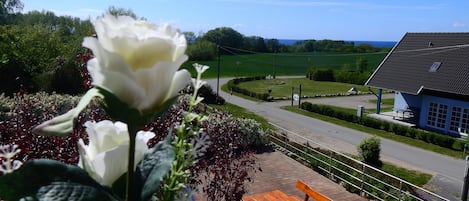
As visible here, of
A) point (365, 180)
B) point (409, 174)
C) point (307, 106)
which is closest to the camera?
point (365, 180)

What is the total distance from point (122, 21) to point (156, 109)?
0.19m

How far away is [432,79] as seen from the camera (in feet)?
78.1

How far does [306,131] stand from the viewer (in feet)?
73.8

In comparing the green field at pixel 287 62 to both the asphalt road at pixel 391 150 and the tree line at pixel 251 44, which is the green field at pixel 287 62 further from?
the asphalt road at pixel 391 150

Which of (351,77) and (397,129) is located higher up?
(351,77)

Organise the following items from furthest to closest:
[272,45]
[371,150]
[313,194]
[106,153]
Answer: [272,45] → [371,150] → [313,194] → [106,153]

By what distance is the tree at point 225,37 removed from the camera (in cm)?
8275

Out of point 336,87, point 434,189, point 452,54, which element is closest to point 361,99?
point 336,87

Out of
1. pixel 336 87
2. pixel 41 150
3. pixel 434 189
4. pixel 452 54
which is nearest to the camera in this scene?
pixel 41 150

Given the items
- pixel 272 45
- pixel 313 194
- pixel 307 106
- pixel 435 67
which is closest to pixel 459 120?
pixel 435 67

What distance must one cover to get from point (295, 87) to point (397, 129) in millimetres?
23075

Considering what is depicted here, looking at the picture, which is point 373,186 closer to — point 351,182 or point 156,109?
point 351,182

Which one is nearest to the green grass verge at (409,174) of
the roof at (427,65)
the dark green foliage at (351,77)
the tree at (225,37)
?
the roof at (427,65)

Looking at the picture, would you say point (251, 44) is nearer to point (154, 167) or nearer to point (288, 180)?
point (288, 180)
